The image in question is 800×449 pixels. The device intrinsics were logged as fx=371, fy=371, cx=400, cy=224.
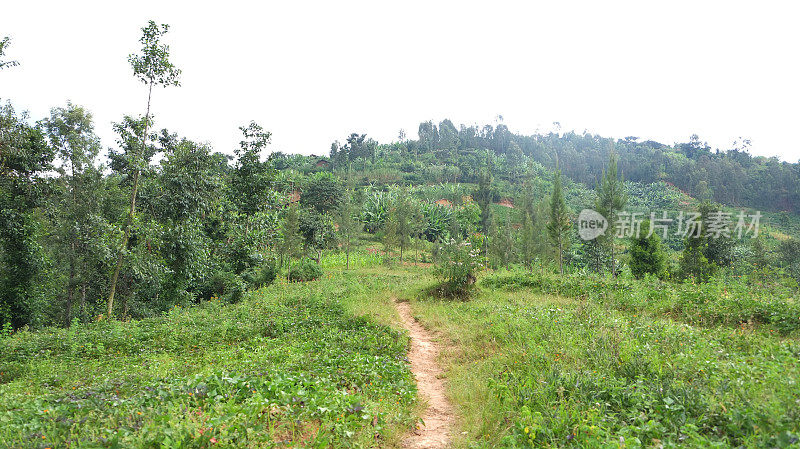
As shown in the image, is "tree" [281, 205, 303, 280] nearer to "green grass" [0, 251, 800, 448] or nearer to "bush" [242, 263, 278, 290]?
"bush" [242, 263, 278, 290]

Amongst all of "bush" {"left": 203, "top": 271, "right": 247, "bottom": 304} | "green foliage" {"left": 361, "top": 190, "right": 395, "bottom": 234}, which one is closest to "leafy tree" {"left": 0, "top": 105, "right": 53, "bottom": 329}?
"bush" {"left": 203, "top": 271, "right": 247, "bottom": 304}

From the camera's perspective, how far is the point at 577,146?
140 m

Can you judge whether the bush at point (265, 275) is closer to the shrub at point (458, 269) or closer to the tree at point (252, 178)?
the tree at point (252, 178)

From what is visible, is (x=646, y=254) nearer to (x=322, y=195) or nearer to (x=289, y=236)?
(x=289, y=236)

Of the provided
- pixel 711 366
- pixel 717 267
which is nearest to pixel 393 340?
pixel 711 366

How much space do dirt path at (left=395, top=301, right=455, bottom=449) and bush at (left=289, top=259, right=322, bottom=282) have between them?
16.4 m

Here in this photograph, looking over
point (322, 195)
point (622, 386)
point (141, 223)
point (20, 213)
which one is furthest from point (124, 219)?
point (322, 195)

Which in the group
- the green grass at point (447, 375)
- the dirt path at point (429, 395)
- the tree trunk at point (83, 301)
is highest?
the green grass at point (447, 375)

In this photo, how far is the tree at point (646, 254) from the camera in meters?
25.7

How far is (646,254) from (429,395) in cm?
2580

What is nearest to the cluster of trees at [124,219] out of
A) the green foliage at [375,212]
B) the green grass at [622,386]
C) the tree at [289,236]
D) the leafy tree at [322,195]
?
the tree at [289,236]

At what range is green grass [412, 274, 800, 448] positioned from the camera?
140 inches

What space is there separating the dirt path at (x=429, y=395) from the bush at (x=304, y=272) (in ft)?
53.9

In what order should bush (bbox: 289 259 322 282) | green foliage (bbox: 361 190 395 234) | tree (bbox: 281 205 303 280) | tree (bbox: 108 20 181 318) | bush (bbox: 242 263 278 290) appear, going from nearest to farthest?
tree (bbox: 108 20 181 318)
bush (bbox: 242 263 278 290)
bush (bbox: 289 259 322 282)
tree (bbox: 281 205 303 280)
green foliage (bbox: 361 190 395 234)
